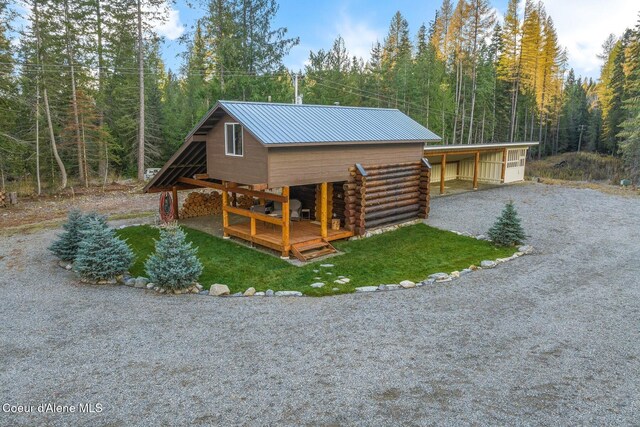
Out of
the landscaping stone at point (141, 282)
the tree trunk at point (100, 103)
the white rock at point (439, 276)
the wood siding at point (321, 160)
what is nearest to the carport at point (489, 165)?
the wood siding at point (321, 160)

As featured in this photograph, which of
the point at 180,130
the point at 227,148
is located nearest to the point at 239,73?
the point at 180,130

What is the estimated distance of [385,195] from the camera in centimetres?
1567

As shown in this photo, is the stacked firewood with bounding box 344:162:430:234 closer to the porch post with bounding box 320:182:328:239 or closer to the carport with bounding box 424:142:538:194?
the porch post with bounding box 320:182:328:239

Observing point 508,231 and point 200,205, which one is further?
point 200,205

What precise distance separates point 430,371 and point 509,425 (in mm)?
1468

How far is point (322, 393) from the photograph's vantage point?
19.5 feet

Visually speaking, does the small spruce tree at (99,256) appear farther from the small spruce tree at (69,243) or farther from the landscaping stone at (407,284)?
the landscaping stone at (407,284)

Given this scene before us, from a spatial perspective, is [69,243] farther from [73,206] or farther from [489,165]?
[489,165]

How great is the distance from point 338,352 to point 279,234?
7225mm

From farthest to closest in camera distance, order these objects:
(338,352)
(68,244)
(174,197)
Answer: (174,197) → (68,244) → (338,352)

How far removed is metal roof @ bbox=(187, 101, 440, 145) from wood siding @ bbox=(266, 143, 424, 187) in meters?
0.32

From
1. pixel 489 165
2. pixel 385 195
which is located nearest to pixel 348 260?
pixel 385 195

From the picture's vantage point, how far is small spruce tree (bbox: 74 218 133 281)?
35.0ft

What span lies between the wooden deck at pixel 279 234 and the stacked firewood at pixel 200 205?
12.0 ft
